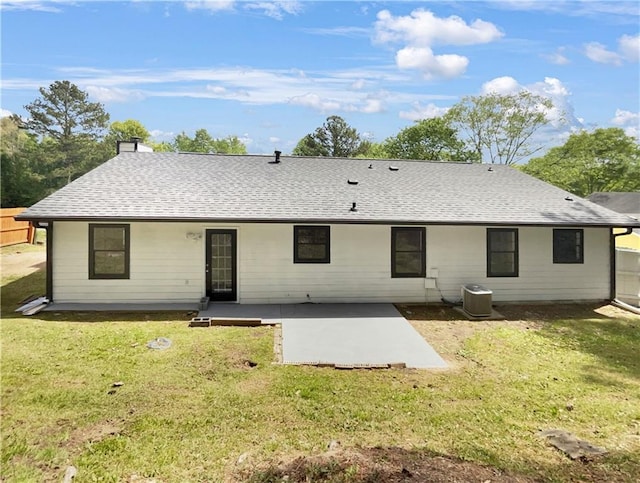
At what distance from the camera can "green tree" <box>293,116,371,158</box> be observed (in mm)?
48844

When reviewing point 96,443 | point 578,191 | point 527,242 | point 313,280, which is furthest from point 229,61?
point 578,191

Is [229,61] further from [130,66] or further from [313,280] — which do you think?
[313,280]

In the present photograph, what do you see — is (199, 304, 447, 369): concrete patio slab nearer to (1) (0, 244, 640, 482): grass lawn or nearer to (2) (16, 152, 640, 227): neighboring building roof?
(1) (0, 244, 640, 482): grass lawn

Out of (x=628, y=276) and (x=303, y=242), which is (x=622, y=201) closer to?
(x=628, y=276)

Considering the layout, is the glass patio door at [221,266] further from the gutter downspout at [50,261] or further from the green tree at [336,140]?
the green tree at [336,140]

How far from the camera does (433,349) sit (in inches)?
285

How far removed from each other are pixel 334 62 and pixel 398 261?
9740 mm

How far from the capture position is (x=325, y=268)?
33.7 feet

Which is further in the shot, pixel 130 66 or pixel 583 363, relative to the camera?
pixel 130 66

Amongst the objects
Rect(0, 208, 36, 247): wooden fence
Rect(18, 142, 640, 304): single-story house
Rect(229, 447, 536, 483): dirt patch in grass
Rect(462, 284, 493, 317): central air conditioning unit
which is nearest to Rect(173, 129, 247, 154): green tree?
Rect(0, 208, 36, 247): wooden fence

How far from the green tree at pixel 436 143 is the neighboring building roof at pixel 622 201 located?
466 inches

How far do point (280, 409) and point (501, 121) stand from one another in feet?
122

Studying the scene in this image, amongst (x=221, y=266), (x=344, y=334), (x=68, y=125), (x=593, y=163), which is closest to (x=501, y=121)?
(x=593, y=163)

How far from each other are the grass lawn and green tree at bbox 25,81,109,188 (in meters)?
36.6
